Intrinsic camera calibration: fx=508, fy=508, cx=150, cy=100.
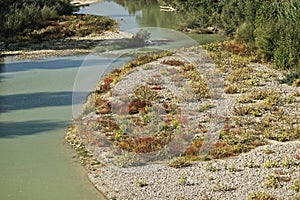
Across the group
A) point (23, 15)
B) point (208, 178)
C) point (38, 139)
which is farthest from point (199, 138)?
point (23, 15)

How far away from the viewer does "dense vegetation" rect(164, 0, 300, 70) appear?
22.6 meters

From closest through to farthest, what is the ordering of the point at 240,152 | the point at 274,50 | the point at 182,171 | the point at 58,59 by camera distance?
the point at 182,171, the point at 240,152, the point at 274,50, the point at 58,59

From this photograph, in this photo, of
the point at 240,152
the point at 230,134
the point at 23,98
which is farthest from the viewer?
the point at 23,98

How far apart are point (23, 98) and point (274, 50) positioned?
11.6m

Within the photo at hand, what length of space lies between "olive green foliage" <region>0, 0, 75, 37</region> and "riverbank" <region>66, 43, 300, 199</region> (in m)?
15.9

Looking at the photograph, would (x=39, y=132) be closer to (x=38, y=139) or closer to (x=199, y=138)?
(x=38, y=139)

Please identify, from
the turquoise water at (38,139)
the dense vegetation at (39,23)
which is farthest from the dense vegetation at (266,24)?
the dense vegetation at (39,23)

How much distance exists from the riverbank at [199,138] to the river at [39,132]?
0.59m

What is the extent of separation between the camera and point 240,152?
1358cm

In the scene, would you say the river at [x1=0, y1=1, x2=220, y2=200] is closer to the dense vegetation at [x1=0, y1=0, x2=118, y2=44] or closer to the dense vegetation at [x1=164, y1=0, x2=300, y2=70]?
the dense vegetation at [x1=0, y1=0, x2=118, y2=44]

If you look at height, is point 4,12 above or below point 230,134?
above

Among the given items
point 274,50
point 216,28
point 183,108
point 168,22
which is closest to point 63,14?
point 168,22

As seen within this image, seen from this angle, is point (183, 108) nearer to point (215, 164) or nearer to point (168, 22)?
point (215, 164)

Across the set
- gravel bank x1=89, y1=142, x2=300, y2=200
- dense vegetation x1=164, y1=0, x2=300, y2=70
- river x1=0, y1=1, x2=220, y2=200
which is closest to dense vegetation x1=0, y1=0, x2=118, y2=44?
river x1=0, y1=1, x2=220, y2=200
